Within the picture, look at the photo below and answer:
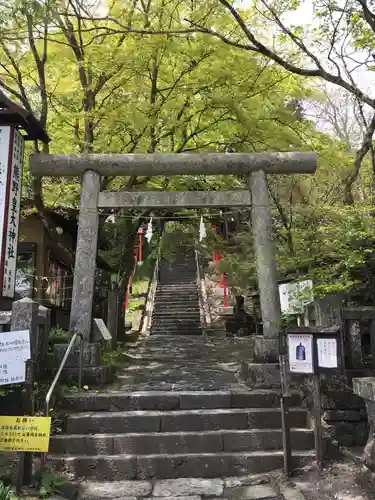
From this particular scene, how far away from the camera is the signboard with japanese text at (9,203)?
22.9 feet

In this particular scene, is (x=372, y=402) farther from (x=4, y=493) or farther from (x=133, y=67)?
(x=133, y=67)

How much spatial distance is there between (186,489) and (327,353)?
2.48 m

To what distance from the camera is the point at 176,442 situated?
6.10m

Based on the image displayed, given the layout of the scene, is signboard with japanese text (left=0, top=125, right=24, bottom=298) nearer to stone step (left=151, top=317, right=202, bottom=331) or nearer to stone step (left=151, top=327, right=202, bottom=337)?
stone step (left=151, top=327, right=202, bottom=337)

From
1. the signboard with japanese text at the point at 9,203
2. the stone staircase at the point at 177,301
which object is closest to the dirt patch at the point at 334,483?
the signboard with japanese text at the point at 9,203

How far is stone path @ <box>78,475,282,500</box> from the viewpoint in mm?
5121

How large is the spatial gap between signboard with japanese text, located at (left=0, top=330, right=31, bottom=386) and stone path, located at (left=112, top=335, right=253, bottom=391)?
8.75 feet

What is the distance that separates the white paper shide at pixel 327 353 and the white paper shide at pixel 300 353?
4.6 inches

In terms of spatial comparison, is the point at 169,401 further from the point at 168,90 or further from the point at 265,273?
the point at 168,90

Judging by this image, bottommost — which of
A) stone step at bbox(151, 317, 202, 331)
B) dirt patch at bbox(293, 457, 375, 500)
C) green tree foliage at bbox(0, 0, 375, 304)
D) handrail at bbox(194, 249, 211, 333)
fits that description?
dirt patch at bbox(293, 457, 375, 500)

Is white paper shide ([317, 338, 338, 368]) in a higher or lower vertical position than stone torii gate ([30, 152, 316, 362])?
lower

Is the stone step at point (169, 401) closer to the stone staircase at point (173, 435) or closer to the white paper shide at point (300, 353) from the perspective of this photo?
the stone staircase at point (173, 435)

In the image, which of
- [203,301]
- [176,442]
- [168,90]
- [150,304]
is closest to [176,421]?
[176,442]

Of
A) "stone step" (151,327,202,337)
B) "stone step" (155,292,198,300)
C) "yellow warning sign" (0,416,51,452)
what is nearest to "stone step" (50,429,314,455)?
"yellow warning sign" (0,416,51,452)
